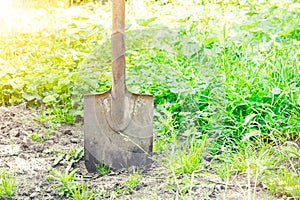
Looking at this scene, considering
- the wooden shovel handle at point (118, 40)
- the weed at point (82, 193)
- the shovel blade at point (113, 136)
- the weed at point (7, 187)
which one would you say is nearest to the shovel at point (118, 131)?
the shovel blade at point (113, 136)

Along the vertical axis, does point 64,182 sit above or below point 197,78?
below

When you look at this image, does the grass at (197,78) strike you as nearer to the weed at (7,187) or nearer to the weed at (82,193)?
the weed at (82,193)

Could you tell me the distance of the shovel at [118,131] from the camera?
2436 millimetres

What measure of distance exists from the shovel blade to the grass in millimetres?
168

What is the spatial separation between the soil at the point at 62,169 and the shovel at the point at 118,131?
8cm

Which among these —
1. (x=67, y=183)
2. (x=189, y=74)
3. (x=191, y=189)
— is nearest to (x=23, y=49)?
(x=189, y=74)

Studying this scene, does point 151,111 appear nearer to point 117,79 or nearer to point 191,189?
point 117,79

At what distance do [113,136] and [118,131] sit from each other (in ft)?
0.13

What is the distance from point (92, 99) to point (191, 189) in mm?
765

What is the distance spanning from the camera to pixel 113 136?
96.5 inches

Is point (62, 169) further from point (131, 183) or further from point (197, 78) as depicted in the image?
point (197, 78)

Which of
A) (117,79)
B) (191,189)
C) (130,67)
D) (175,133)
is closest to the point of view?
(191,189)

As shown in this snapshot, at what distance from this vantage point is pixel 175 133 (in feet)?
8.96

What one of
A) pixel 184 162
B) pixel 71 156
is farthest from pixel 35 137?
pixel 184 162
